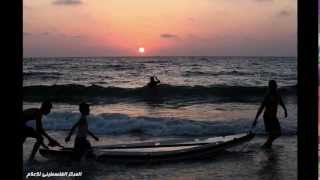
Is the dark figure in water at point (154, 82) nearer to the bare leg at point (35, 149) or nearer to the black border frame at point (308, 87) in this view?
the bare leg at point (35, 149)

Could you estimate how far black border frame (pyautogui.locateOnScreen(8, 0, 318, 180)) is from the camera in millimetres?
3947

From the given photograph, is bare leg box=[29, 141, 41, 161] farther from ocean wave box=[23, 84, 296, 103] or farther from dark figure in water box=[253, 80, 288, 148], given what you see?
dark figure in water box=[253, 80, 288, 148]

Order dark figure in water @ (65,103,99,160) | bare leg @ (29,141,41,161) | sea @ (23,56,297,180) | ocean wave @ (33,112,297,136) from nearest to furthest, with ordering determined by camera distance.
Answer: bare leg @ (29,141,41,161) < dark figure in water @ (65,103,99,160) < sea @ (23,56,297,180) < ocean wave @ (33,112,297,136)

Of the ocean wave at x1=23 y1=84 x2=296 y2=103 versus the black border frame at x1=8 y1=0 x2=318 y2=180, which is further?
the ocean wave at x1=23 y1=84 x2=296 y2=103

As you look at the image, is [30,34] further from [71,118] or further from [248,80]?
[248,80]

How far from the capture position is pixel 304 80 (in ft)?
13.0

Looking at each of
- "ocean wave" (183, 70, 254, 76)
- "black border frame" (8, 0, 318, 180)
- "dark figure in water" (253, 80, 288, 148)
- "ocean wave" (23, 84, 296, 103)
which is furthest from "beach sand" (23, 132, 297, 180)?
"ocean wave" (183, 70, 254, 76)

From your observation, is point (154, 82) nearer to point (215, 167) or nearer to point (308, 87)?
point (215, 167)

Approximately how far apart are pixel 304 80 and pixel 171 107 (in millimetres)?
3434

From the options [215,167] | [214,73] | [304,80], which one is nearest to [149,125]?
[215,167]

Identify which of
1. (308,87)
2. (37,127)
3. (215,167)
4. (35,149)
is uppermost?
(308,87)

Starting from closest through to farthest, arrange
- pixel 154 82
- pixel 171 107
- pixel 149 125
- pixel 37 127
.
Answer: pixel 37 127, pixel 149 125, pixel 171 107, pixel 154 82

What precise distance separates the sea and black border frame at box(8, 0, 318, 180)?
732mm

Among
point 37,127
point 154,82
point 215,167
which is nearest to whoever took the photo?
point 37,127
